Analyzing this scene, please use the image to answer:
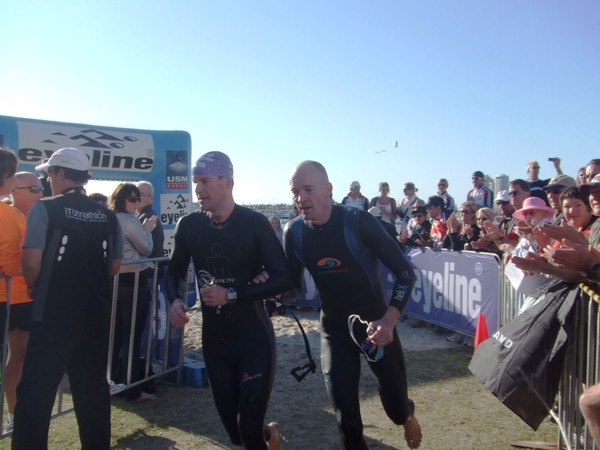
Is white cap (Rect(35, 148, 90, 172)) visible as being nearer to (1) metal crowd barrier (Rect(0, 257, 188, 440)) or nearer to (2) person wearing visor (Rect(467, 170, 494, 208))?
(1) metal crowd barrier (Rect(0, 257, 188, 440))

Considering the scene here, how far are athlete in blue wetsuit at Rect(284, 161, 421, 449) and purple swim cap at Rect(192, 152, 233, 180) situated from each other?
44 cm

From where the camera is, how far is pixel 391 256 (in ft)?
11.3

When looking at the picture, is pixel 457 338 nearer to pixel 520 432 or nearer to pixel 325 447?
pixel 520 432

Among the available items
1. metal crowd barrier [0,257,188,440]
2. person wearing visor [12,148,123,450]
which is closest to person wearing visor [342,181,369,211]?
metal crowd barrier [0,257,188,440]

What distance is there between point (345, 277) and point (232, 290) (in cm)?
76

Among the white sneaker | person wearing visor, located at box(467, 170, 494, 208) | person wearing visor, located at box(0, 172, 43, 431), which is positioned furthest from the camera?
person wearing visor, located at box(467, 170, 494, 208)

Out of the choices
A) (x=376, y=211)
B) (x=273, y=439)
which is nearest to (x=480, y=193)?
(x=376, y=211)

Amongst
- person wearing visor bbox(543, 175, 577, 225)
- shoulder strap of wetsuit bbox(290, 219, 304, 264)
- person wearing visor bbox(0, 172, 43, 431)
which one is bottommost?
person wearing visor bbox(0, 172, 43, 431)

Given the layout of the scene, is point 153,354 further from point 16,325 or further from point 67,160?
point 67,160

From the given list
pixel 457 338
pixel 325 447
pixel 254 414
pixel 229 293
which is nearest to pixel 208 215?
pixel 229 293

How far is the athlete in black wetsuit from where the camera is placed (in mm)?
3303

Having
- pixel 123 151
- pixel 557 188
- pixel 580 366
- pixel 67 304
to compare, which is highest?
pixel 123 151

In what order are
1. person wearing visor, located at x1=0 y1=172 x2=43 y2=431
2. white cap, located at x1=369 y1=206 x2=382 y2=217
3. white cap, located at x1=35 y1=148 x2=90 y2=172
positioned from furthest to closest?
1. white cap, located at x1=369 y1=206 x2=382 y2=217
2. person wearing visor, located at x1=0 y1=172 x2=43 y2=431
3. white cap, located at x1=35 y1=148 x2=90 y2=172

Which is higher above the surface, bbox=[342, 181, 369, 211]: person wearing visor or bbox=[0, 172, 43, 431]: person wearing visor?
bbox=[342, 181, 369, 211]: person wearing visor
